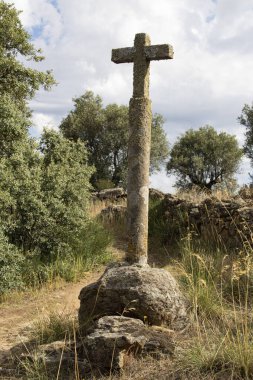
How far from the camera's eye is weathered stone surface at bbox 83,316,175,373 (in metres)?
4.70

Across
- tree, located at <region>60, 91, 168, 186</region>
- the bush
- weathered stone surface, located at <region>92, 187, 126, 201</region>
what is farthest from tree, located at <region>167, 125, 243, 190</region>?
the bush

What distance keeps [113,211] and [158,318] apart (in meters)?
10.6

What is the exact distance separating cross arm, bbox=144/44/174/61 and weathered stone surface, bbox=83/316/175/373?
406 centimetres

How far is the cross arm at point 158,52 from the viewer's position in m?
7.00

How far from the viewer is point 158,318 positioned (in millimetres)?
5625

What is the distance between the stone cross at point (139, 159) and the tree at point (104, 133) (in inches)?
944

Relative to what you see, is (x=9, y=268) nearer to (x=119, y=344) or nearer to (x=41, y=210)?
(x=41, y=210)

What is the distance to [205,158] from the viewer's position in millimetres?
34656

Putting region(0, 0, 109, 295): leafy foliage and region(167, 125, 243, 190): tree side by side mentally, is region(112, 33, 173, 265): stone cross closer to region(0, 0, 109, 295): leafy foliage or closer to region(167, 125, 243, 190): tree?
region(0, 0, 109, 295): leafy foliage

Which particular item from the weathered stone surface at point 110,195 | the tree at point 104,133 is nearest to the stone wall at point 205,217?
the weathered stone surface at point 110,195

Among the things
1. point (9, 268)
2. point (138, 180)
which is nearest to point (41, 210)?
point (9, 268)

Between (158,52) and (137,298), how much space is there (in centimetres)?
372

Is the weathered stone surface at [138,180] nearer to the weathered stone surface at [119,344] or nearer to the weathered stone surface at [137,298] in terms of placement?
the weathered stone surface at [137,298]

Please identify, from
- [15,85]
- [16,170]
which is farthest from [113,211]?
[16,170]
